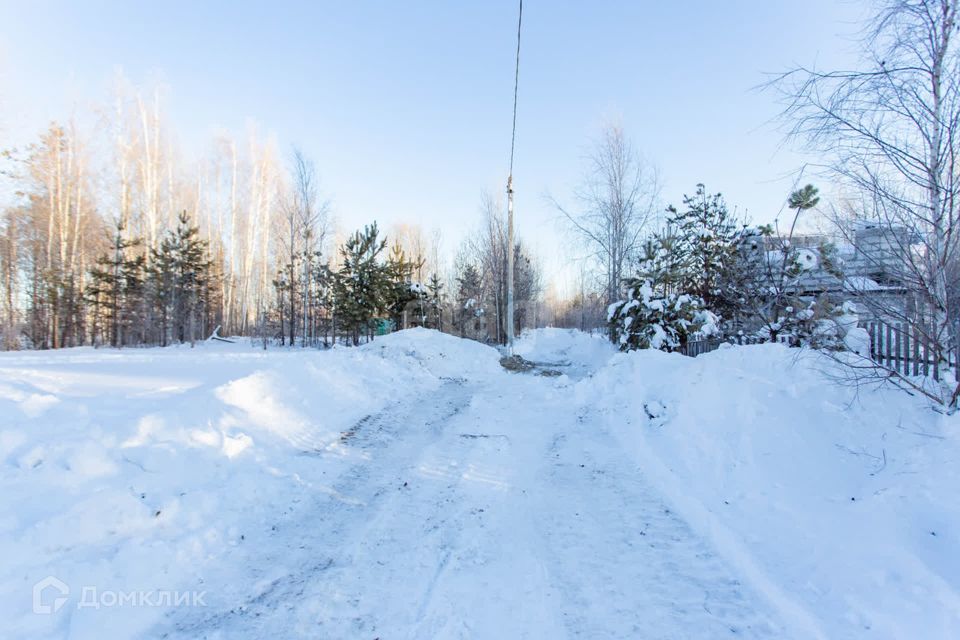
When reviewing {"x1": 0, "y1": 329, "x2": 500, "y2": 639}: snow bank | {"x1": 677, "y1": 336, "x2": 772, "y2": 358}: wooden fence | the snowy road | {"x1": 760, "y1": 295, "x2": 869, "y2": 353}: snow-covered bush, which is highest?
{"x1": 760, "y1": 295, "x2": 869, "y2": 353}: snow-covered bush

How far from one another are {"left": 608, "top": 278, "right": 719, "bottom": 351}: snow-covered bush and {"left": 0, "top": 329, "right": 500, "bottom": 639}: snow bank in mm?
Answer: 9021

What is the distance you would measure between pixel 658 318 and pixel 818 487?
8.91 m

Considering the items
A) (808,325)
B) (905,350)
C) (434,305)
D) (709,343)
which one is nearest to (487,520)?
(905,350)

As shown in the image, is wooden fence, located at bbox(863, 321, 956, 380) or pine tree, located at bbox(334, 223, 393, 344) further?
pine tree, located at bbox(334, 223, 393, 344)

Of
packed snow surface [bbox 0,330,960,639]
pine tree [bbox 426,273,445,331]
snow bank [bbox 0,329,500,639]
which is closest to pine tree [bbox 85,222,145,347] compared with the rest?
pine tree [bbox 426,273,445,331]

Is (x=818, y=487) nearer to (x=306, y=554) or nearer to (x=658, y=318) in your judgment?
(x=306, y=554)

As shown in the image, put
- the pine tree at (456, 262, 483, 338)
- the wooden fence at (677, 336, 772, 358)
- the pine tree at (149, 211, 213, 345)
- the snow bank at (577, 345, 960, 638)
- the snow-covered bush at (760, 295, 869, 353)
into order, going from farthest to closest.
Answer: the pine tree at (456, 262, 483, 338), the pine tree at (149, 211, 213, 345), the wooden fence at (677, 336, 772, 358), the snow-covered bush at (760, 295, 869, 353), the snow bank at (577, 345, 960, 638)

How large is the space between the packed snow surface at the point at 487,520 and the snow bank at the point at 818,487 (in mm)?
18

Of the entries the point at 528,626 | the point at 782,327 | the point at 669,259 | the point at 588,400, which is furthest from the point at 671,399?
the point at 669,259

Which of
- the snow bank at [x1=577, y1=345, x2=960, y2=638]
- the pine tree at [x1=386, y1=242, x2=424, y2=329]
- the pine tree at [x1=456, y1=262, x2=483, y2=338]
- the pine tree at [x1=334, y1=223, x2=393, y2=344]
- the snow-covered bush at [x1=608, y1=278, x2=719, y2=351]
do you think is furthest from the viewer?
the pine tree at [x1=456, y1=262, x2=483, y2=338]

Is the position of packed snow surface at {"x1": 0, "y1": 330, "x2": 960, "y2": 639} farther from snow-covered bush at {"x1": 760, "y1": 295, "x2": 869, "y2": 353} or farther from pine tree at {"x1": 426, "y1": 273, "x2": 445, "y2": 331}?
pine tree at {"x1": 426, "y1": 273, "x2": 445, "y2": 331}

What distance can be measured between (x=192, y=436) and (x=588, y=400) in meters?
7.20

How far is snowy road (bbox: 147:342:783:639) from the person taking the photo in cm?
234

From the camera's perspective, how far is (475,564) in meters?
2.93
